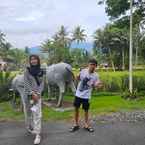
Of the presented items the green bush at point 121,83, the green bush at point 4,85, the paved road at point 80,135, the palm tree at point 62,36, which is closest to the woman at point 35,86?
the paved road at point 80,135

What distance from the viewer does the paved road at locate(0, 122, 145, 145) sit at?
25.6 ft

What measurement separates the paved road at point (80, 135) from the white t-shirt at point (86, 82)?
2.70 ft

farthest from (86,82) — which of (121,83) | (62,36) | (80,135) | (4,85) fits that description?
(62,36)

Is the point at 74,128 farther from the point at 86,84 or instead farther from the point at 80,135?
the point at 86,84

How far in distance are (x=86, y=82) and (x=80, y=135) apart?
48.2 inches

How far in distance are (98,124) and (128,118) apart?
1.14 m

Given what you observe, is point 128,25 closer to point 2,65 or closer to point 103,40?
point 2,65

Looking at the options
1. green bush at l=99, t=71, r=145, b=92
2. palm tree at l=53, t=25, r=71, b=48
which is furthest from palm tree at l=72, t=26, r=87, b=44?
green bush at l=99, t=71, r=145, b=92

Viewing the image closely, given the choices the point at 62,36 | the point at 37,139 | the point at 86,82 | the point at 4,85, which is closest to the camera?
the point at 37,139

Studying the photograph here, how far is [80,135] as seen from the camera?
8.37m

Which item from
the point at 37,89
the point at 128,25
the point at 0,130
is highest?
the point at 128,25

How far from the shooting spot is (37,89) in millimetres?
8023

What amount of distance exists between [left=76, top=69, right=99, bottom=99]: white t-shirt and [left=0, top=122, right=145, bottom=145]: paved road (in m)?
0.82

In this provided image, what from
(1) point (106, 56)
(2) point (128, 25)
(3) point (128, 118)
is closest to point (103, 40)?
(1) point (106, 56)
